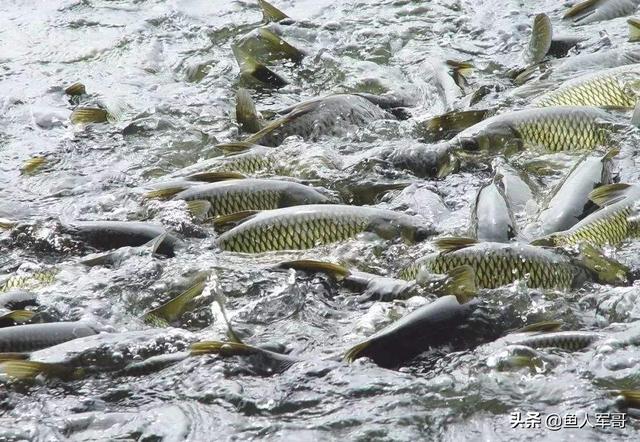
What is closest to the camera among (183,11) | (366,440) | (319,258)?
(366,440)

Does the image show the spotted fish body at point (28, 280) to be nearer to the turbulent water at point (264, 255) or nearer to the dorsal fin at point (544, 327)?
the turbulent water at point (264, 255)

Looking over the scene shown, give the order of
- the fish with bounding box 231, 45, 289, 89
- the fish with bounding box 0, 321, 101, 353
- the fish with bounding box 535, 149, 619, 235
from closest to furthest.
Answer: the fish with bounding box 0, 321, 101, 353, the fish with bounding box 535, 149, 619, 235, the fish with bounding box 231, 45, 289, 89

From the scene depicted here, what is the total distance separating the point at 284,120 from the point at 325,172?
1.35 feet

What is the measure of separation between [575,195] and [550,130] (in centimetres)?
67

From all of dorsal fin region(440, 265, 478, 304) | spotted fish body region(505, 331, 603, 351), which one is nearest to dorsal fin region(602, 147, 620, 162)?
dorsal fin region(440, 265, 478, 304)

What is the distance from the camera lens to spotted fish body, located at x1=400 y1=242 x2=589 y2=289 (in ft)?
11.3

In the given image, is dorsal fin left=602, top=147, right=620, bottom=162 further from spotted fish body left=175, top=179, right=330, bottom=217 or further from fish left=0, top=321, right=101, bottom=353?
fish left=0, top=321, right=101, bottom=353

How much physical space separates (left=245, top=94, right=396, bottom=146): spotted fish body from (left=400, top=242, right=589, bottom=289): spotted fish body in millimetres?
1628

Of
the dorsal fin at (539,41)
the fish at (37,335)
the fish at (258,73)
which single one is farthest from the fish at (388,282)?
the dorsal fin at (539,41)

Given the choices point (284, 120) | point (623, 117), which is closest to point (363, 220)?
point (284, 120)

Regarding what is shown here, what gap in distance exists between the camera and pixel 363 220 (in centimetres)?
393

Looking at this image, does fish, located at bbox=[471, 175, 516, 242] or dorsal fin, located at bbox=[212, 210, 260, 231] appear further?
dorsal fin, located at bbox=[212, 210, 260, 231]

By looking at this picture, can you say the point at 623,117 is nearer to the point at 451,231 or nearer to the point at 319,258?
the point at 451,231

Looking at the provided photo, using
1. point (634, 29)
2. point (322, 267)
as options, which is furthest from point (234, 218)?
point (634, 29)
